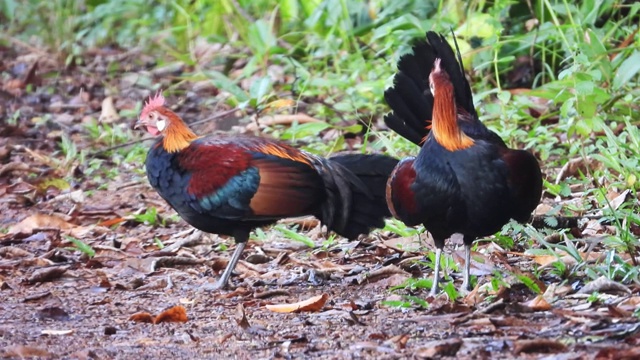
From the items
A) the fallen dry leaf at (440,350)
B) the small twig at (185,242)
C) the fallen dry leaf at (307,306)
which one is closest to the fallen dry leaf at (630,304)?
the fallen dry leaf at (440,350)

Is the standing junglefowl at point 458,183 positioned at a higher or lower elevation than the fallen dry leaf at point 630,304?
higher

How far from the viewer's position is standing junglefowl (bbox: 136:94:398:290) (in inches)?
203

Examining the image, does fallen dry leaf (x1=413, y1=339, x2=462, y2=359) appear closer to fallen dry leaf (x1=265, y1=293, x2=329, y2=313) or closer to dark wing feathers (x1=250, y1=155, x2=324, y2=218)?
fallen dry leaf (x1=265, y1=293, x2=329, y2=313)

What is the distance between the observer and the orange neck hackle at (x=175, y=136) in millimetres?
5527

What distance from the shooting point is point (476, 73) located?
25.9 feet

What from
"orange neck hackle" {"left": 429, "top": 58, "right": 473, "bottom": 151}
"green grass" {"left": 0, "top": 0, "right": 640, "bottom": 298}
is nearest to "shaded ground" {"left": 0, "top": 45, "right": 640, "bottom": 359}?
"green grass" {"left": 0, "top": 0, "right": 640, "bottom": 298}

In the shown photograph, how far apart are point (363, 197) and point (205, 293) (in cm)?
94

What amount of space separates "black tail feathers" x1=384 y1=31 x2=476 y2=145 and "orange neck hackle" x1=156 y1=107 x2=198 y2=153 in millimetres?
1091

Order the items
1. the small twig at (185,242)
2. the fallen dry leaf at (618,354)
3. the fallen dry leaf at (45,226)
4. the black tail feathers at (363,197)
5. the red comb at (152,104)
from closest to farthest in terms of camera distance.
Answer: the fallen dry leaf at (618,354) < the black tail feathers at (363,197) < the red comb at (152,104) < the small twig at (185,242) < the fallen dry leaf at (45,226)

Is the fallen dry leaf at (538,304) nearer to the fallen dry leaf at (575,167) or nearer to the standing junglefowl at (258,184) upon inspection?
the standing junglefowl at (258,184)

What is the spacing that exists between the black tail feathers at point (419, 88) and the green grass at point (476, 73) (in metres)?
0.64

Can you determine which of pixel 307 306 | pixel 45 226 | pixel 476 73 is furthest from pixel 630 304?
pixel 476 73

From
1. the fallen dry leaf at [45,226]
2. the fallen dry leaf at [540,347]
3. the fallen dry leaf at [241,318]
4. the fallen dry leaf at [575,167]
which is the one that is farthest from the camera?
the fallen dry leaf at [45,226]

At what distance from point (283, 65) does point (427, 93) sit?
4.89m
